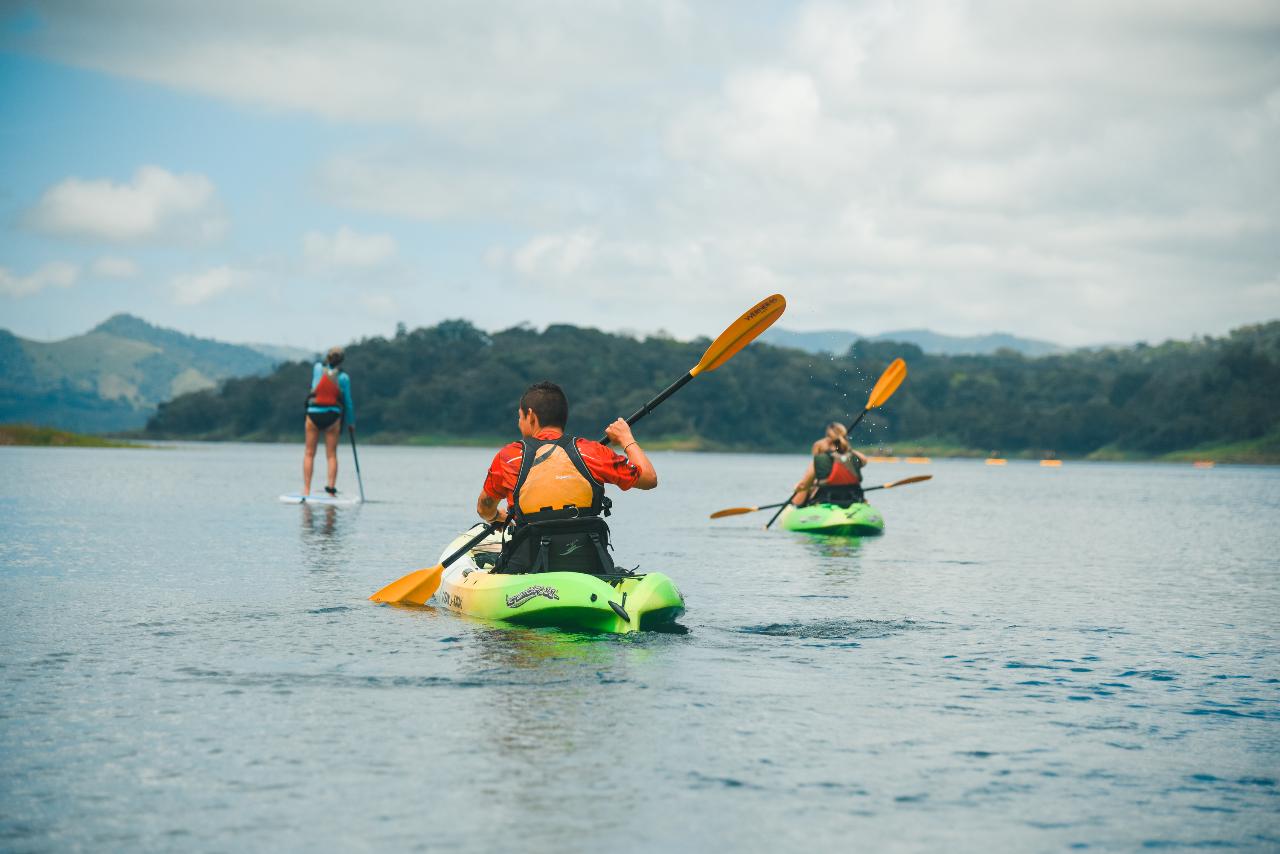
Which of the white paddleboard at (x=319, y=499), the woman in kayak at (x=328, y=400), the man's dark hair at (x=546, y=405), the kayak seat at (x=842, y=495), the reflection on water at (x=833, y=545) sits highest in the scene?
the woman in kayak at (x=328, y=400)

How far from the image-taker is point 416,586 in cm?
1252

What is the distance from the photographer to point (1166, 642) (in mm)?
11602

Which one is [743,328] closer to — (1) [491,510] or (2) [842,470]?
(1) [491,510]

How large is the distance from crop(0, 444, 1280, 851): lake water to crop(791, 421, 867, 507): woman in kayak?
739 centimetres

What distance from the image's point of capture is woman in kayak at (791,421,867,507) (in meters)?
24.0

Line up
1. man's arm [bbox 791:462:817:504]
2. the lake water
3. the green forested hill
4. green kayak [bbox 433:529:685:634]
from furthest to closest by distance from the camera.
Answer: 1. the green forested hill
2. man's arm [bbox 791:462:817:504]
3. green kayak [bbox 433:529:685:634]
4. the lake water

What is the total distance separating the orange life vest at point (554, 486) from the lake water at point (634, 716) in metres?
0.96

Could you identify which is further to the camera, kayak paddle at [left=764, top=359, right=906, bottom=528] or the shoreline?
the shoreline

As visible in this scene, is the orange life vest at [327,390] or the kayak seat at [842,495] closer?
the kayak seat at [842,495]

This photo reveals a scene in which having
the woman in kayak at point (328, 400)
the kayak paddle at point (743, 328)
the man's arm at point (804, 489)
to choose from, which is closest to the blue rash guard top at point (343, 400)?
the woman in kayak at point (328, 400)

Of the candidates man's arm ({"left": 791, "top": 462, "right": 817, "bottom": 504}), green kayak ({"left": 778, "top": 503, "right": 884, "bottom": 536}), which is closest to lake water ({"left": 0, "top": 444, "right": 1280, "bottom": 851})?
green kayak ({"left": 778, "top": 503, "right": 884, "bottom": 536})

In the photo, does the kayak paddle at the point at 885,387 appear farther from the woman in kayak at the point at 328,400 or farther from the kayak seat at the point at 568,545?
the kayak seat at the point at 568,545

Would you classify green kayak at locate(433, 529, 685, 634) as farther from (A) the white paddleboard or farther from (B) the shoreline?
(B) the shoreline

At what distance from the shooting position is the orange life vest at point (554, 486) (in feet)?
34.0
